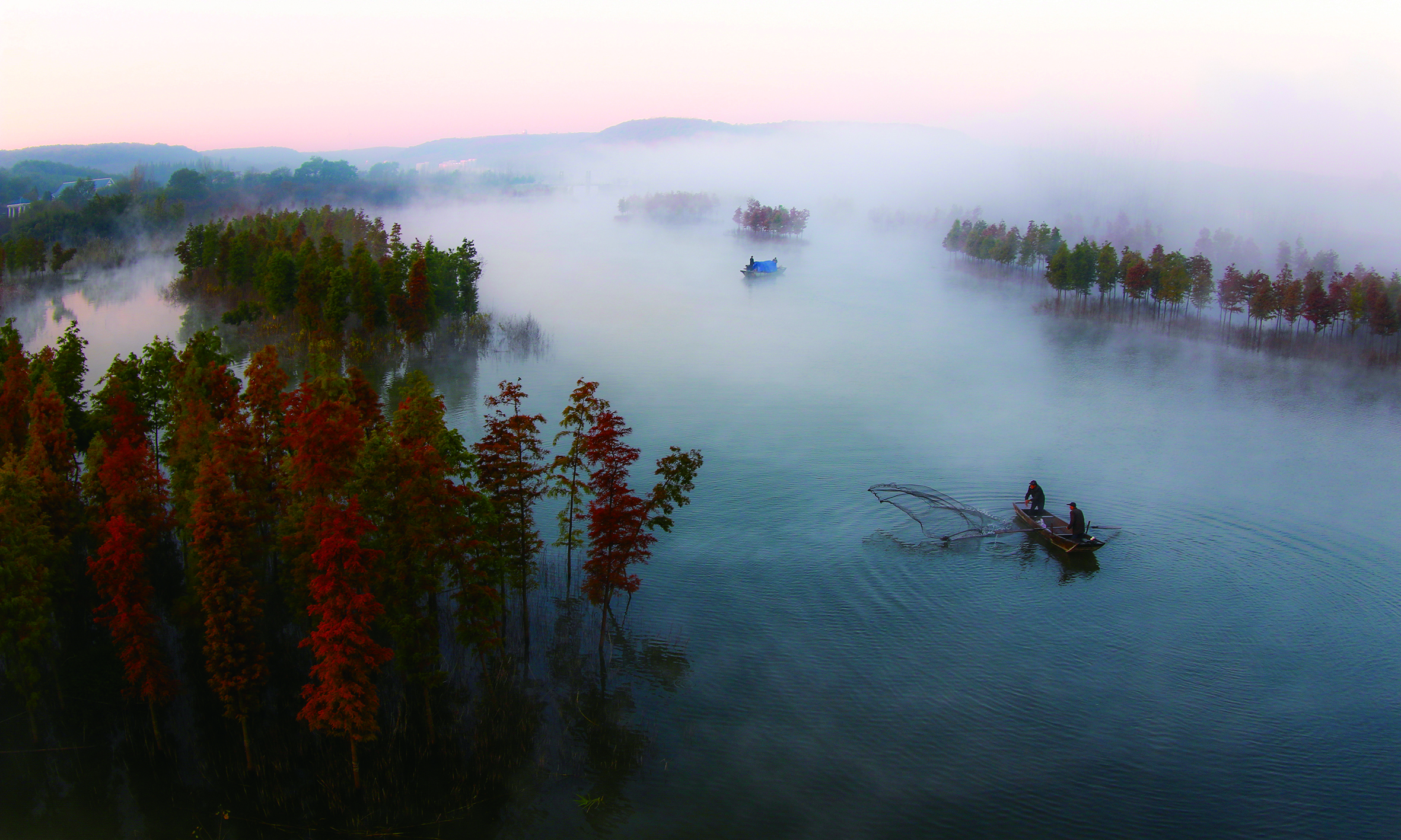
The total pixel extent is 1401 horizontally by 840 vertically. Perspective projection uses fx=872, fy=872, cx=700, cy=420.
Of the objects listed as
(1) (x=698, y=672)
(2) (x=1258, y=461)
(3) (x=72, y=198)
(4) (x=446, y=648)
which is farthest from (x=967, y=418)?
(3) (x=72, y=198)

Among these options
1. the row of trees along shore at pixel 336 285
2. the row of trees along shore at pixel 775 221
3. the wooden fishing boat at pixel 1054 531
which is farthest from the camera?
the row of trees along shore at pixel 775 221

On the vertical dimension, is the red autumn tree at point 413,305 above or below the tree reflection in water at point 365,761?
above

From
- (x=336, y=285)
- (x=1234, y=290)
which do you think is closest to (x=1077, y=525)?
(x=336, y=285)

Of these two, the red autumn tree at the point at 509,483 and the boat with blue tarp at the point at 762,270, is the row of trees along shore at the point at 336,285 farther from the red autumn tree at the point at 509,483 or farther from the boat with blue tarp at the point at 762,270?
the boat with blue tarp at the point at 762,270

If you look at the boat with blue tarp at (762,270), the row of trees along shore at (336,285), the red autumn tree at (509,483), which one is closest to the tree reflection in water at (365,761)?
the red autumn tree at (509,483)

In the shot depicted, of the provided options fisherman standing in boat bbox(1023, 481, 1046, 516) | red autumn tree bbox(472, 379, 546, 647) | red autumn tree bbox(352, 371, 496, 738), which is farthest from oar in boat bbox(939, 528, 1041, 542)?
red autumn tree bbox(352, 371, 496, 738)

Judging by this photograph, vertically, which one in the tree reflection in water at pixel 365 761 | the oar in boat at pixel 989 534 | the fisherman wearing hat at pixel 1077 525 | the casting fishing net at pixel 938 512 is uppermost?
the fisherman wearing hat at pixel 1077 525
